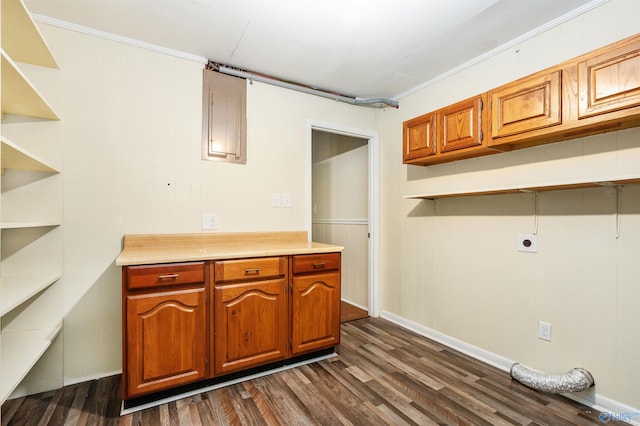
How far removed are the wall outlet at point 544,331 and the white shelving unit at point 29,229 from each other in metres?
2.98

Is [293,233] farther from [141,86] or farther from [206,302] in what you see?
[141,86]

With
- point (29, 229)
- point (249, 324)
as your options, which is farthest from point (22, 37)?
point (249, 324)

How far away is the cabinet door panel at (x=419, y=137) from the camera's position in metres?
2.44

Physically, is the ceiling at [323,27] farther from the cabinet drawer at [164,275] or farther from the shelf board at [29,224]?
the cabinet drawer at [164,275]

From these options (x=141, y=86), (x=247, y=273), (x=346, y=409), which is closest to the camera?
(x=346, y=409)

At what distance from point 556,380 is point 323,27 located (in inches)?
104

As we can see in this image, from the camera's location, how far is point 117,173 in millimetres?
2125

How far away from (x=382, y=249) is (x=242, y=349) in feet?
6.09

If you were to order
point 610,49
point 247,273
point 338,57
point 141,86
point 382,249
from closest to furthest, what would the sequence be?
point 610,49 → point 247,273 → point 141,86 → point 338,57 → point 382,249

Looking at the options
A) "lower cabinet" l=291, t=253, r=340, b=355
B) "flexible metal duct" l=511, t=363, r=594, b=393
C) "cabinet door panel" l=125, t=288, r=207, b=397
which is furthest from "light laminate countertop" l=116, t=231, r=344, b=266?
"flexible metal duct" l=511, t=363, r=594, b=393

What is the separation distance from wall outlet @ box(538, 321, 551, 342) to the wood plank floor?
34cm

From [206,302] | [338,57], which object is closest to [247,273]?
[206,302]

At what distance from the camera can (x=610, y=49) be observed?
4.96 feet

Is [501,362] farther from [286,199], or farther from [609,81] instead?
[286,199]
